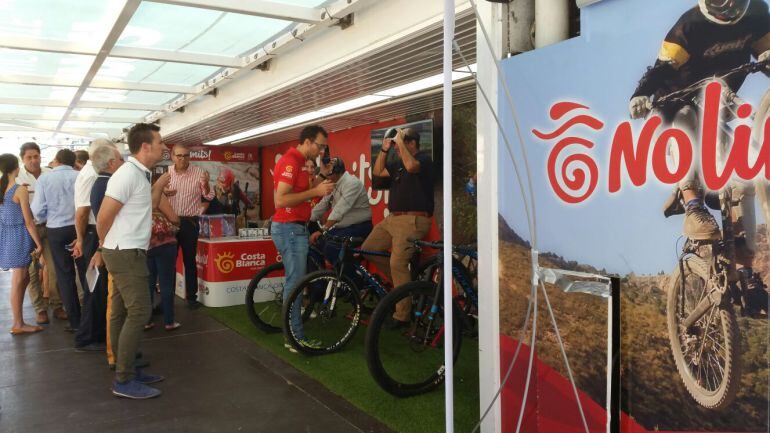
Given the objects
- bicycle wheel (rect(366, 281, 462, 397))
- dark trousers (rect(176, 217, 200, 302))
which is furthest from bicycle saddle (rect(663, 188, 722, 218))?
dark trousers (rect(176, 217, 200, 302))

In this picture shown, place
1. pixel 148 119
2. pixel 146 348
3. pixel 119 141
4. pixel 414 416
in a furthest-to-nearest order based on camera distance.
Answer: pixel 119 141
pixel 148 119
pixel 146 348
pixel 414 416

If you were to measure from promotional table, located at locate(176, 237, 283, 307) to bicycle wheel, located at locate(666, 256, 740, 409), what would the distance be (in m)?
5.03

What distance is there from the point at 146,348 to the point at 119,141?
340 inches

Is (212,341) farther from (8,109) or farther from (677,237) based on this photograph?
(8,109)

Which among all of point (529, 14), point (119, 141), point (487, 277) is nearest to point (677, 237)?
point (487, 277)

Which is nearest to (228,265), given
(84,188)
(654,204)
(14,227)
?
(14,227)

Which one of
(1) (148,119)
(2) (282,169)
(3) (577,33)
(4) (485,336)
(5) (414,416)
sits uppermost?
(1) (148,119)

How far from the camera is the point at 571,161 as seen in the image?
75.7 inches

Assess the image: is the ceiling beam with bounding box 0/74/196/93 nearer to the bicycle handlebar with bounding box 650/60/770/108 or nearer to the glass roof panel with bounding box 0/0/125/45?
the glass roof panel with bounding box 0/0/125/45

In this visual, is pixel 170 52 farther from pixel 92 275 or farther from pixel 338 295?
pixel 338 295

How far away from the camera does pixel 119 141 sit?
11852mm

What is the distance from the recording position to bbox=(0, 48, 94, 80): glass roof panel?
17.0ft

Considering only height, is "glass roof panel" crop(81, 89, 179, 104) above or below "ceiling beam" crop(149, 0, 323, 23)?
above

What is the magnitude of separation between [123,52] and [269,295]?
268 centimetres
